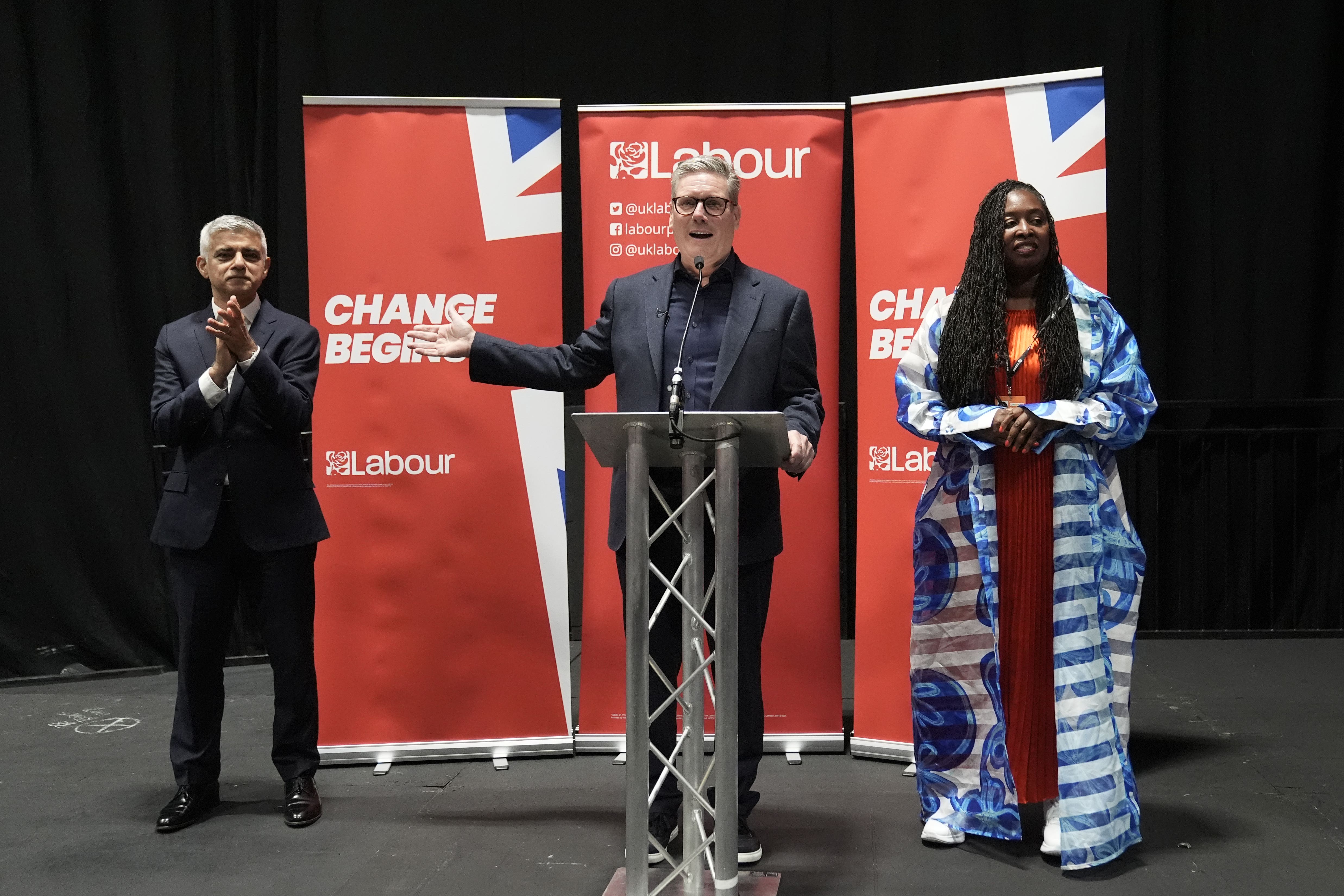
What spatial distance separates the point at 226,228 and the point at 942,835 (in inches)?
92.2

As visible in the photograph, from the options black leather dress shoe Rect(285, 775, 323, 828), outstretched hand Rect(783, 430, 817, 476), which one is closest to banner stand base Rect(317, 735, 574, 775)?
black leather dress shoe Rect(285, 775, 323, 828)

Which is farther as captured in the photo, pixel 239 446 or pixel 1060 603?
pixel 239 446

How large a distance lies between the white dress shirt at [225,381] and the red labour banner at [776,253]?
1.03m

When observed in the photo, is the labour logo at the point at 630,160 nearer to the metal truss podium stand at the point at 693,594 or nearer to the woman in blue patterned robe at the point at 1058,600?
the woman in blue patterned robe at the point at 1058,600

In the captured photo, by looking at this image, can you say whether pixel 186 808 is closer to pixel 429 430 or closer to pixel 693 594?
pixel 429 430

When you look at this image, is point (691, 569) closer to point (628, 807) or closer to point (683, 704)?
point (683, 704)

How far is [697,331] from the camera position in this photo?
8.60 ft

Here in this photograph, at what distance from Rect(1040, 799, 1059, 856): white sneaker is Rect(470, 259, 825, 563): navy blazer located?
0.92 m

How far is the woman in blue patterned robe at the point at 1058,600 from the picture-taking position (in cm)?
262

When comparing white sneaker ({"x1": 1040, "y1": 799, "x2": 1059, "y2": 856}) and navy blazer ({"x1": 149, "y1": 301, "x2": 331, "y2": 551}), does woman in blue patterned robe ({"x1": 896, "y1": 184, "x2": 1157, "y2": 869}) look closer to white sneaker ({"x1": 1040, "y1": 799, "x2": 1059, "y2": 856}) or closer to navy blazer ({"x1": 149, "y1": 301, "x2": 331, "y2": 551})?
white sneaker ({"x1": 1040, "y1": 799, "x2": 1059, "y2": 856})

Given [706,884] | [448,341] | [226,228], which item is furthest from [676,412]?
[226,228]

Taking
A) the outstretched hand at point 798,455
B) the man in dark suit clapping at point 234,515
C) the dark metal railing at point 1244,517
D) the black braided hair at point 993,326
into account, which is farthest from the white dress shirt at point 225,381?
the dark metal railing at point 1244,517

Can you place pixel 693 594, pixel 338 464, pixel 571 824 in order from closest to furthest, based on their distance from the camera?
pixel 693 594
pixel 571 824
pixel 338 464

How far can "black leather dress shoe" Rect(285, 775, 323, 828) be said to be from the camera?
2967mm
